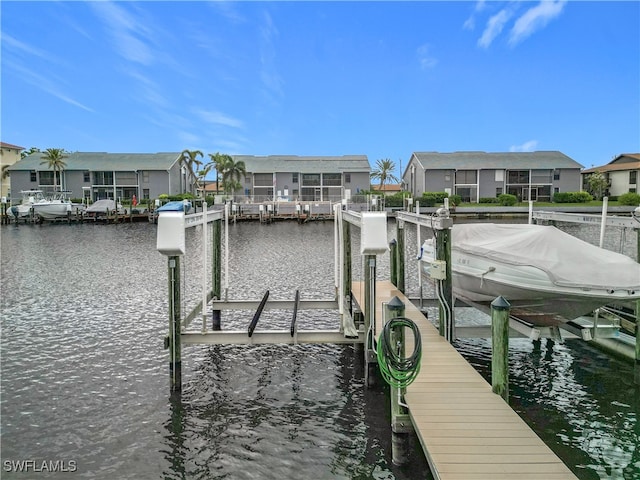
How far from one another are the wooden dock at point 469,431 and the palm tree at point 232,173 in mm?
64487

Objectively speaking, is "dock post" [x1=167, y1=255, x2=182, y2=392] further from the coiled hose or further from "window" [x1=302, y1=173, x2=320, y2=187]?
"window" [x1=302, y1=173, x2=320, y2=187]

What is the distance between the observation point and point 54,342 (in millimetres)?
11797

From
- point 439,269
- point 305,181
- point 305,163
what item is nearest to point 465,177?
point 305,181

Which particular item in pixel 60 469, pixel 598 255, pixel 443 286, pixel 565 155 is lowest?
pixel 60 469

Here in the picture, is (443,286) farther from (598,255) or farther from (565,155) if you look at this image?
(565,155)

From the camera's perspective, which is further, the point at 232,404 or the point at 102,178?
the point at 102,178

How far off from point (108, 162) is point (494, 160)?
56.2m

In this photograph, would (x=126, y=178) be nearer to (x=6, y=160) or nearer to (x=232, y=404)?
(x=6, y=160)

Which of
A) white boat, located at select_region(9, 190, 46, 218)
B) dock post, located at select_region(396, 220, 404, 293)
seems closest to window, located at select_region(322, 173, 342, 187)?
white boat, located at select_region(9, 190, 46, 218)

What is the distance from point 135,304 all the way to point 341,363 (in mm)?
8340

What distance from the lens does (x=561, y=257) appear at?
8859mm

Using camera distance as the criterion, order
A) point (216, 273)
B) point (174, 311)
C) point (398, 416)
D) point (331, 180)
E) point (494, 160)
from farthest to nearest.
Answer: point (331, 180), point (494, 160), point (216, 273), point (174, 311), point (398, 416)

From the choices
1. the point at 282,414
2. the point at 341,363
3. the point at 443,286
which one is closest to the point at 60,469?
the point at 282,414

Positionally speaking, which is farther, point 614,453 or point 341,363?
point 341,363
